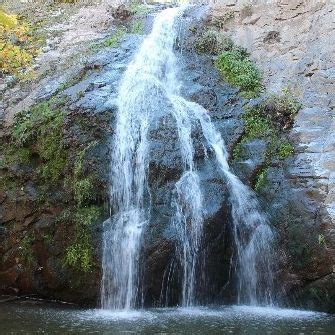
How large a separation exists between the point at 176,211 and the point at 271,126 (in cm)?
383

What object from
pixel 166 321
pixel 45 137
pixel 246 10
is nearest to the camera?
pixel 166 321

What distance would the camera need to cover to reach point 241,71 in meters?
13.2

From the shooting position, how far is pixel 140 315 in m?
7.70

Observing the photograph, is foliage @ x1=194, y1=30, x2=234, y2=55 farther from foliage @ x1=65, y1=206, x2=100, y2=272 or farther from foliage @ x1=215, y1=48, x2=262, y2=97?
foliage @ x1=65, y1=206, x2=100, y2=272

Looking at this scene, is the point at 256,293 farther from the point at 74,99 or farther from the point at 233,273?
the point at 74,99

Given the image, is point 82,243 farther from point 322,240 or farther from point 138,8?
point 138,8

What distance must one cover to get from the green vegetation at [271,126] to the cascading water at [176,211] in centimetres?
66

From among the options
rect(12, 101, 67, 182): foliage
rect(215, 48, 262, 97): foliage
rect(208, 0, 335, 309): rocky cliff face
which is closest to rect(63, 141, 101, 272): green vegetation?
rect(12, 101, 67, 182): foliage

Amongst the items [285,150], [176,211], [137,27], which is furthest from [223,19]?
[176,211]

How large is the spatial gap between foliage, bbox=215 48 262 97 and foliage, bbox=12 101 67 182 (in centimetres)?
503

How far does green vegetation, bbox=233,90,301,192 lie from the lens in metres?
Result: 10.6

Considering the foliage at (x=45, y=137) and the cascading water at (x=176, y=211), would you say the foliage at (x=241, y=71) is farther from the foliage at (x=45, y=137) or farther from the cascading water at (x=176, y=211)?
the foliage at (x=45, y=137)

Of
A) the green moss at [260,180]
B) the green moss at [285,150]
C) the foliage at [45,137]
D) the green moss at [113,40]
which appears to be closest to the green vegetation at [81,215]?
the foliage at [45,137]

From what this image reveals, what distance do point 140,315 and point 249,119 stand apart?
585 cm
